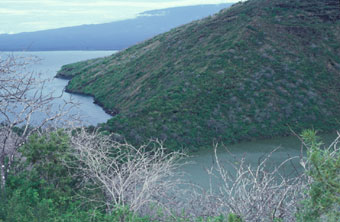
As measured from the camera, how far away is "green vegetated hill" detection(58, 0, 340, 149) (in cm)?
2439

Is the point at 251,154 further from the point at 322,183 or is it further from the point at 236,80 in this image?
the point at 322,183

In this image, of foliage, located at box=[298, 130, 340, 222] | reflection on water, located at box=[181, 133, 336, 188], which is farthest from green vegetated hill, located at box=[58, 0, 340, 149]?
foliage, located at box=[298, 130, 340, 222]

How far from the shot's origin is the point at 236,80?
1123 inches

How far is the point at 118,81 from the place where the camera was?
127 ft

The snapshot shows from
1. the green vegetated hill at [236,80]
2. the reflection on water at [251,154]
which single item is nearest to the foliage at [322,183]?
the reflection on water at [251,154]

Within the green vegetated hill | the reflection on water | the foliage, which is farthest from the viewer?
the green vegetated hill

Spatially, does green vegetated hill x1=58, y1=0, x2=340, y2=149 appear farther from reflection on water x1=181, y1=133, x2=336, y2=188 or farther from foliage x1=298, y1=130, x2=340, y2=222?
foliage x1=298, y1=130, x2=340, y2=222

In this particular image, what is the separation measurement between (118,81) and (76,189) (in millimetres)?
A: 30624

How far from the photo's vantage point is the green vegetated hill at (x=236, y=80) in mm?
24391

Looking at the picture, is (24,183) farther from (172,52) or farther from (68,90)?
(68,90)

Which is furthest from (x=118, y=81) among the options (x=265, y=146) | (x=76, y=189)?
(x=76, y=189)

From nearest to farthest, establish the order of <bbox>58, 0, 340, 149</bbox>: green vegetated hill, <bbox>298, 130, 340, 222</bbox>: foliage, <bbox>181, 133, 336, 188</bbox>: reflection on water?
<bbox>298, 130, 340, 222</bbox>: foliage < <bbox>181, 133, 336, 188</bbox>: reflection on water < <bbox>58, 0, 340, 149</bbox>: green vegetated hill

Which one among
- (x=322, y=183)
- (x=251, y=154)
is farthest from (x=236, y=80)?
(x=322, y=183)

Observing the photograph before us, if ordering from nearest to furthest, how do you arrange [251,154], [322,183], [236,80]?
[322,183] → [251,154] → [236,80]
